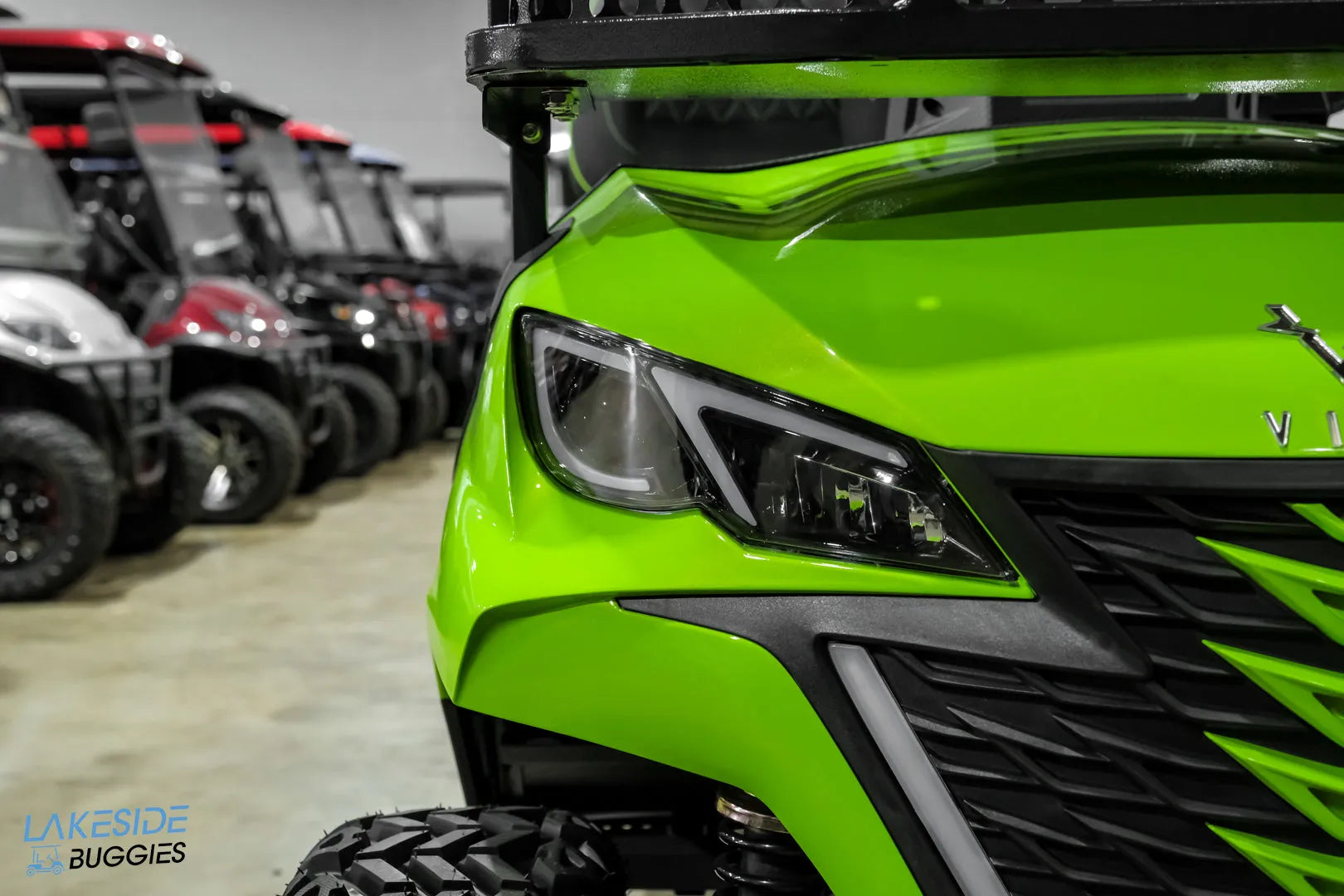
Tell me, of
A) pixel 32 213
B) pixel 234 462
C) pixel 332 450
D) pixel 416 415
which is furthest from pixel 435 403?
pixel 32 213

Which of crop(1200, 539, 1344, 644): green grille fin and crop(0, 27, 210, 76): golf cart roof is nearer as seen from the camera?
crop(1200, 539, 1344, 644): green grille fin

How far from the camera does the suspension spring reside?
38.7 inches

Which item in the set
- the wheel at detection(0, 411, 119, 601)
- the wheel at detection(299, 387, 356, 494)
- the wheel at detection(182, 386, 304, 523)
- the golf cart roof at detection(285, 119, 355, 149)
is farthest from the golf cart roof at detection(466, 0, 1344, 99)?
the golf cart roof at detection(285, 119, 355, 149)

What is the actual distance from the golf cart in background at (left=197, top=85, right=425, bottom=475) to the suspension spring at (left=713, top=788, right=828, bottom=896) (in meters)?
5.54

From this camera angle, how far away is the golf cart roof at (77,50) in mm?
5273

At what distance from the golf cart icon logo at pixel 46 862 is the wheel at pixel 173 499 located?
2610mm

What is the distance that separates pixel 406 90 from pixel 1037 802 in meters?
14.6

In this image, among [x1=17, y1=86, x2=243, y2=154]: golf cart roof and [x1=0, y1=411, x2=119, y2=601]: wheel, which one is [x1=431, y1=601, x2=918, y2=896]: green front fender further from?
[x1=17, y1=86, x2=243, y2=154]: golf cart roof

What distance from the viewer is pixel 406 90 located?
1452cm

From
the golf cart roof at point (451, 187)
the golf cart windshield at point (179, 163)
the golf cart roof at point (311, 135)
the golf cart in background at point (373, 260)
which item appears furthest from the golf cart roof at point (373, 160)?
the golf cart windshield at point (179, 163)

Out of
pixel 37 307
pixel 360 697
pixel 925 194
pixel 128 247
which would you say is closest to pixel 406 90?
pixel 128 247

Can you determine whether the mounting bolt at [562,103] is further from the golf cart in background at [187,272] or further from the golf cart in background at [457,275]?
the golf cart in background at [457,275]

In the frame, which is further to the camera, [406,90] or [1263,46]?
[406,90]

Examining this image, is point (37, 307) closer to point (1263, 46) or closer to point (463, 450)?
point (463, 450)
